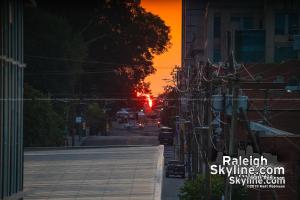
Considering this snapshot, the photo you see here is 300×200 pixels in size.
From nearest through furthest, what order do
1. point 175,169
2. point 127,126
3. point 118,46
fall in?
point 175,169
point 118,46
point 127,126

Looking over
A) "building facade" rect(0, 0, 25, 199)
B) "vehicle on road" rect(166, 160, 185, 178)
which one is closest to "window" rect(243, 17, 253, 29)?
"vehicle on road" rect(166, 160, 185, 178)

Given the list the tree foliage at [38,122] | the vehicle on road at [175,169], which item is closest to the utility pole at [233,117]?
the vehicle on road at [175,169]

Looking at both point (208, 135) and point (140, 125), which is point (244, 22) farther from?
point (208, 135)

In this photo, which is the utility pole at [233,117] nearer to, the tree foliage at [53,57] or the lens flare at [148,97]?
the tree foliage at [53,57]

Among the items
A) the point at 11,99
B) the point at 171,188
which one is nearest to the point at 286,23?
the point at 171,188

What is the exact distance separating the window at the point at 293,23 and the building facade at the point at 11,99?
99.9 ft

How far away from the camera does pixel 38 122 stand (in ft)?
101

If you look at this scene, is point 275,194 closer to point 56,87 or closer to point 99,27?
point 99,27

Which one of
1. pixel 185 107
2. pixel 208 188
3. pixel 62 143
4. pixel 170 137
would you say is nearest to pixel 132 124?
pixel 170 137

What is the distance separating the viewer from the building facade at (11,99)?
347 inches

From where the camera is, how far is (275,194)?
1302 cm

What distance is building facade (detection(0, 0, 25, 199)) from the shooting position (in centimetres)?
880

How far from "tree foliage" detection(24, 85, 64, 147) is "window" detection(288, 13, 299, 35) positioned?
557 inches

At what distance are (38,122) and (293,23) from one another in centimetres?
1590
